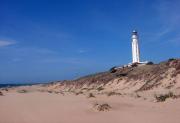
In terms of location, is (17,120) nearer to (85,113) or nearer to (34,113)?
(34,113)

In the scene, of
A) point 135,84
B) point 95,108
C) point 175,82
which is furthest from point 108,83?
point 95,108

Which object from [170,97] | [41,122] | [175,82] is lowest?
[41,122]

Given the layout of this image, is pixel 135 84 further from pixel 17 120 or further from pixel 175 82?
pixel 17 120

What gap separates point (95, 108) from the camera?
10469 mm

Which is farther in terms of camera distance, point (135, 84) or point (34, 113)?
point (135, 84)

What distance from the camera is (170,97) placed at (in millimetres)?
14211

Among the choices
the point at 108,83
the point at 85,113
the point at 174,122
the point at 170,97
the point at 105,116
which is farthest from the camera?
the point at 108,83

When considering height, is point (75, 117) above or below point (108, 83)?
below

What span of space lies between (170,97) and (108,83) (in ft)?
94.2

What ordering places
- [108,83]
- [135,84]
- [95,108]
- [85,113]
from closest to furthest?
1. [85,113]
2. [95,108]
3. [135,84]
4. [108,83]

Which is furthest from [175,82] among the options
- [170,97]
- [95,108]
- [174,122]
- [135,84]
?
[174,122]

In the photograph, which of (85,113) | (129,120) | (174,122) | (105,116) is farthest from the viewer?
(85,113)

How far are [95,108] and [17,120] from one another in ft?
8.74

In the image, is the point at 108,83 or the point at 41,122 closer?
the point at 41,122
